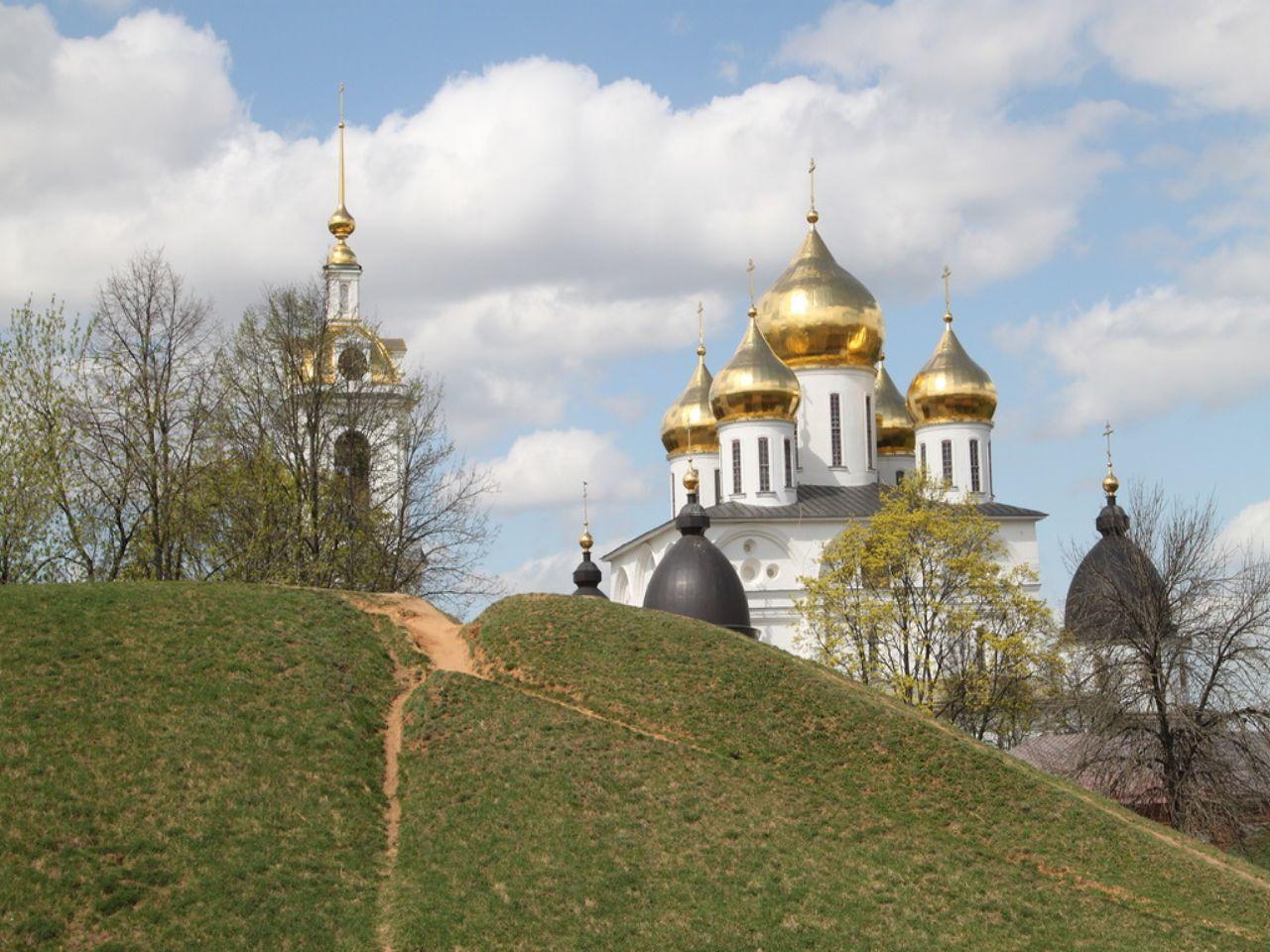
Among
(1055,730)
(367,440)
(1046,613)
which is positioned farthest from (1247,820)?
(367,440)

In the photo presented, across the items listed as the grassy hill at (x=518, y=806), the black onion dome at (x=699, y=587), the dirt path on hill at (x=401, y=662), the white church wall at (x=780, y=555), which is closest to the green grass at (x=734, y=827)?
the grassy hill at (x=518, y=806)

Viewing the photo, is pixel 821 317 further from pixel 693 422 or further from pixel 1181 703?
pixel 1181 703

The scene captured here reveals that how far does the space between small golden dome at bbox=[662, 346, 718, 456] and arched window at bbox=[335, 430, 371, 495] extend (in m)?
22.5

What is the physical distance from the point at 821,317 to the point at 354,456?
73.3ft

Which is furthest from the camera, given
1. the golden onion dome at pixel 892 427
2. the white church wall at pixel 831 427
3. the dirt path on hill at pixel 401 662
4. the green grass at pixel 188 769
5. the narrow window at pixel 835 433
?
the golden onion dome at pixel 892 427

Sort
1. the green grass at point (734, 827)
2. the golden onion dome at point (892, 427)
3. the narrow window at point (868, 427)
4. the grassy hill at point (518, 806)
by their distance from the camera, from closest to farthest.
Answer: the grassy hill at point (518, 806) < the green grass at point (734, 827) < the narrow window at point (868, 427) < the golden onion dome at point (892, 427)

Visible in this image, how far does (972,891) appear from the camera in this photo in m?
16.5

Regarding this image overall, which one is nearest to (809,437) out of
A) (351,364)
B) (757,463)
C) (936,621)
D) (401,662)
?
(757,463)

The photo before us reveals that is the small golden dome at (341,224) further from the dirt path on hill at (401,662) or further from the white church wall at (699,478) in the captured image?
the dirt path on hill at (401,662)

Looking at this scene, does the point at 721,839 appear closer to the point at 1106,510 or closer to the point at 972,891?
the point at 972,891

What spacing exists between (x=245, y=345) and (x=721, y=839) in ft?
62.4

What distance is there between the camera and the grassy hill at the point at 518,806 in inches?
592

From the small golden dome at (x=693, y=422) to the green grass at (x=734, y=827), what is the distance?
109ft

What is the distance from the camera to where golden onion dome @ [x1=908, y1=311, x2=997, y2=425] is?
50.6 metres
